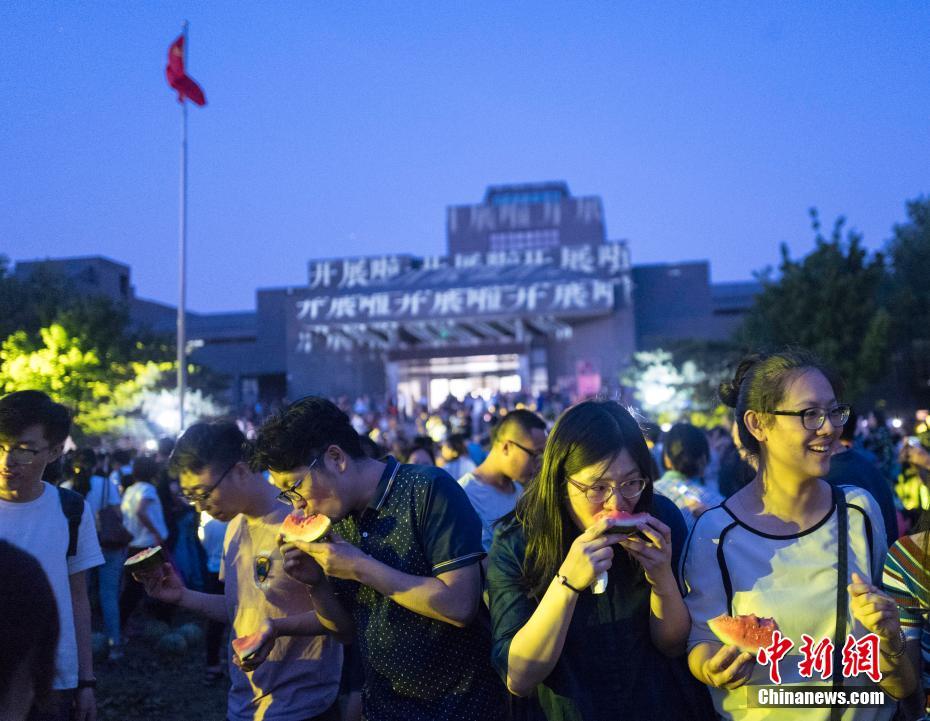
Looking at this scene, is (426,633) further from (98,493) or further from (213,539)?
(98,493)

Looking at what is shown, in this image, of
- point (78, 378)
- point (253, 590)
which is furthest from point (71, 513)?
point (78, 378)

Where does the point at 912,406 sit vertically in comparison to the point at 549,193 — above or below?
below

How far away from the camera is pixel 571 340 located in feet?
128

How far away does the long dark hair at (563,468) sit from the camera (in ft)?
7.41

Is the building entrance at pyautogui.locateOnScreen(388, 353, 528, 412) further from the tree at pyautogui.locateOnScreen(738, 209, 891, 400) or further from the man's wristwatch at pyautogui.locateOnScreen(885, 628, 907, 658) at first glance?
the man's wristwatch at pyautogui.locateOnScreen(885, 628, 907, 658)

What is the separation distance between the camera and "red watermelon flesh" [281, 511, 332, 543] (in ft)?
8.20

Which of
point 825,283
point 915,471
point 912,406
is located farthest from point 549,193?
point 915,471

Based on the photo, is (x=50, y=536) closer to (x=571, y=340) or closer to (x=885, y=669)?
(x=885, y=669)

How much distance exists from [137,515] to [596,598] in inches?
276

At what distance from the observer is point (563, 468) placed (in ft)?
7.55

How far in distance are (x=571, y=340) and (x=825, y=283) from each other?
14992mm

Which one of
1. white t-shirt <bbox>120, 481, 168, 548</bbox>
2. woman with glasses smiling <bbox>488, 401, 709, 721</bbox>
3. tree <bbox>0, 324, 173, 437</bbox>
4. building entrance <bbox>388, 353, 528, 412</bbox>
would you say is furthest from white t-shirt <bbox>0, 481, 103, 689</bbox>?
building entrance <bbox>388, 353, 528, 412</bbox>

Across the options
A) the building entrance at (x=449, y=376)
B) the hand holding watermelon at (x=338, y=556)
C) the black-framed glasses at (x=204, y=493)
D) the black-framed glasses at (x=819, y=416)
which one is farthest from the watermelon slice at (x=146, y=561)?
the building entrance at (x=449, y=376)

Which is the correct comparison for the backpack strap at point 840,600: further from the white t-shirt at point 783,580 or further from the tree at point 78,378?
the tree at point 78,378
